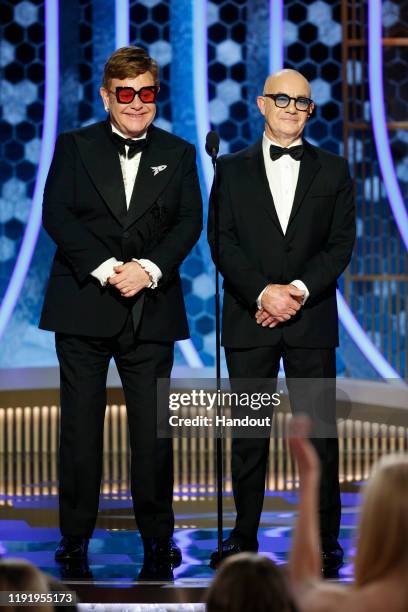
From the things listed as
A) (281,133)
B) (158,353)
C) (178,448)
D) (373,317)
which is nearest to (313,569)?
(158,353)

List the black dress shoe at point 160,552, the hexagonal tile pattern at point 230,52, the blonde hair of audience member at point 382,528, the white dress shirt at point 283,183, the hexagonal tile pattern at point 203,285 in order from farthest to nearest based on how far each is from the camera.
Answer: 1. the hexagonal tile pattern at point 203,285
2. the hexagonal tile pattern at point 230,52
3. the white dress shirt at point 283,183
4. the black dress shoe at point 160,552
5. the blonde hair of audience member at point 382,528

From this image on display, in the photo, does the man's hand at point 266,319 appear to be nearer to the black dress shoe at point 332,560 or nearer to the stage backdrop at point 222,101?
the black dress shoe at point 332,560

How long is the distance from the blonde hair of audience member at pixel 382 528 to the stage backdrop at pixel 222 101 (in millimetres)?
3641

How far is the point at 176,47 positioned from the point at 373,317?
1.61 meters

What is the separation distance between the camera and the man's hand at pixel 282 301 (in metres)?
3.29

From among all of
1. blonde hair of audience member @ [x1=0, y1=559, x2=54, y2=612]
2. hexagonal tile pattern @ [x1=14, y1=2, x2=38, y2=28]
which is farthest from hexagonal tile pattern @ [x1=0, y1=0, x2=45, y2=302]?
blonde hair of audience member @ [x1=0, y1=559, x2=54, y2=612]

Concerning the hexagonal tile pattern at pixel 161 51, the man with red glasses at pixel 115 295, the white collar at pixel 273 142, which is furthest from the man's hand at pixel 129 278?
the hexagonal tile pattern at pixel 161 51

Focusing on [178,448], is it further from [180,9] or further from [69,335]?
[180,9]

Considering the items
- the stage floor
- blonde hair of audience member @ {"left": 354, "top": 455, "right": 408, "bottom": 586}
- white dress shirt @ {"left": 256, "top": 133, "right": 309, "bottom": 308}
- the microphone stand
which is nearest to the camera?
blonde hair of audience member @ {"left": 354, "top": 455, "right": 408, "bottom": 586}

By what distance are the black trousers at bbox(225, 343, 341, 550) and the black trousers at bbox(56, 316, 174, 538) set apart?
0.21 metres

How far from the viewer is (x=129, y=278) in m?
3.25

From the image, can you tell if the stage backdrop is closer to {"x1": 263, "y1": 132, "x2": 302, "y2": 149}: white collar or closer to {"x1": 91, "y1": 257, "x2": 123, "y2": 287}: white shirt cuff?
{"x1": 263, "y1": 132, "x2": 302, "y2": 149}: white collar

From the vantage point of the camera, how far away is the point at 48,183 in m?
3.39

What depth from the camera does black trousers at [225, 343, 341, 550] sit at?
10.9 feet
